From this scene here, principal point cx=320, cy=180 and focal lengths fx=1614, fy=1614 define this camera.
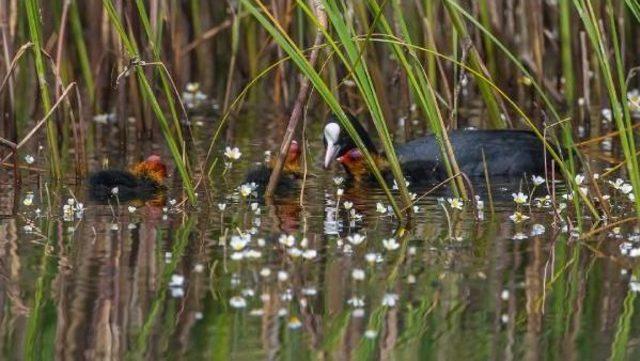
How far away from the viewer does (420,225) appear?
5797mm

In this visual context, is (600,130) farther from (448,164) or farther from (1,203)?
(1,203)

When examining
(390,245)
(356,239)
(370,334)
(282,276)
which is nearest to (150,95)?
(356,239)

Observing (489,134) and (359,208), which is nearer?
(359,208)

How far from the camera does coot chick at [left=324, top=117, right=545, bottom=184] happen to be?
7.52m

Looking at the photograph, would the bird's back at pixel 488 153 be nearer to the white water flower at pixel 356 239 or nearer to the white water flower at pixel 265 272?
the white water flower at pixel 356 239

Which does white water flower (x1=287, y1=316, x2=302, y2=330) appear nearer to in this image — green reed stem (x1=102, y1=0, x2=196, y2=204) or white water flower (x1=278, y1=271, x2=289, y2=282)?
white water flower (x1=278, y1=271, x2=289, y2=282)

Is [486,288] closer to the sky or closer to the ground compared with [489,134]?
closer to the ground

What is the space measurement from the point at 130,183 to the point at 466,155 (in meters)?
1.72

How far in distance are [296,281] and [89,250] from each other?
873mm

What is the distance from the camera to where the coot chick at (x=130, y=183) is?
654cm

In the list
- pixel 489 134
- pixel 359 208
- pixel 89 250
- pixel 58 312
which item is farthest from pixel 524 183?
pixel 58 312

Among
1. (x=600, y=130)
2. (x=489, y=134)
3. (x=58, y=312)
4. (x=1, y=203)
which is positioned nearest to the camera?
(x=58, y=312)

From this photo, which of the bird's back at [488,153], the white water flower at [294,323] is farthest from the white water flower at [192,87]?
the white water flower at [294,323]

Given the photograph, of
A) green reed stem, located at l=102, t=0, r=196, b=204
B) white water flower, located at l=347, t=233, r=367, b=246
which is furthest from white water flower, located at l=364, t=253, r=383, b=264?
green reed stem, located at l=102, t=0, r=196, b=204
